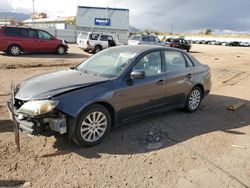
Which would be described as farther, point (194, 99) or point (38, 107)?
point (194, 99)

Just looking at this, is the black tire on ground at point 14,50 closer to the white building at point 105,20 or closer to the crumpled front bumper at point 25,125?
the crumpled front bumper at point 25,125

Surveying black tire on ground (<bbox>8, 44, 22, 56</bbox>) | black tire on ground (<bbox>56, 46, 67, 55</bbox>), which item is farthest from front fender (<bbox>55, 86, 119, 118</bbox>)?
black tire on ground (<bbox>56, 46, 67, 55</bbox>)

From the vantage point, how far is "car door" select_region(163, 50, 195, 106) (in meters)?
6.13

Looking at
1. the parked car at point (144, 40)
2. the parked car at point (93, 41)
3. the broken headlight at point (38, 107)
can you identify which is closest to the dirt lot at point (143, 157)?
the broken headlight at point (38, 107)

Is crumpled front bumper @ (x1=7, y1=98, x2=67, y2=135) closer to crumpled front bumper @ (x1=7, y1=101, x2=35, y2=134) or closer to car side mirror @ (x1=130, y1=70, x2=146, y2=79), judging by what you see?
crumpled front bumper @ (x1=7, y1=101, x2=35, y2=134)

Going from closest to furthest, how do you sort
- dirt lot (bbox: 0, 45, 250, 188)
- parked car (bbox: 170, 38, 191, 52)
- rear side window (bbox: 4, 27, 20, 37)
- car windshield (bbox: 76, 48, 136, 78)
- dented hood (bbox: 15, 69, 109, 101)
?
dirt lot (bbox: 0, 45, 250, 188), dented hood (bbox: 15, 69, 109, 101), car windshield (bbox: 76, 48, 136, 78), rear side window (bbox: 4, 27, 20, 37), parked car (bbox: 170, 38, 191, 52)

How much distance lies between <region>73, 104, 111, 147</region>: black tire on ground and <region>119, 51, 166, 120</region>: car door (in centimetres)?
43

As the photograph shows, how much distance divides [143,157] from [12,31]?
50.3 feet

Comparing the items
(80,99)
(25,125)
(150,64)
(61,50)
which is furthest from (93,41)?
(25,125)

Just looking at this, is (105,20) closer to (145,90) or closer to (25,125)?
(145,90)

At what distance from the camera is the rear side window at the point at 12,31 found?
56.6 ft

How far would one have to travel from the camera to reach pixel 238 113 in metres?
7.23

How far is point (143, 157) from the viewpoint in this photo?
14.9 ft

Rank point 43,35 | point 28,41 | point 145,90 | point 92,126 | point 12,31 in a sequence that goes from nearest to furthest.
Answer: point 92,126
point 145,90
point 12,31
point 28,41
point 43,35
